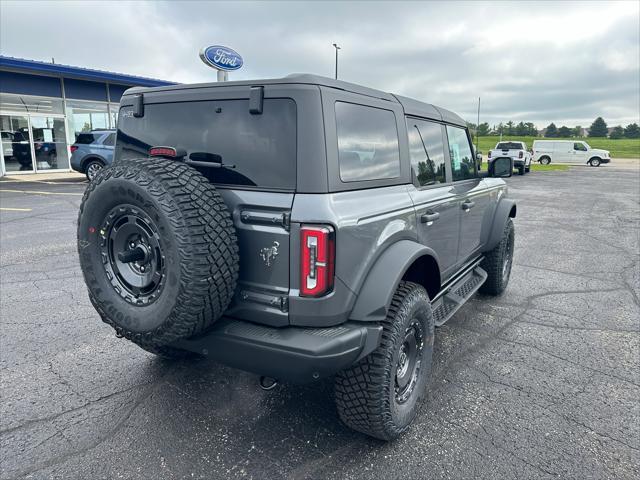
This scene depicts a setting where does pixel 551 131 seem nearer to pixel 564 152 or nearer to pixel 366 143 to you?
pixel 564 152

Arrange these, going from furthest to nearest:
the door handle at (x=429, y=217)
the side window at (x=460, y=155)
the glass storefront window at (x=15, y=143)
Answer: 1. the glass storefront window at (x=15, y=143)
2. the side window at (x=460, y=155)
3. the door handle at (x=429, y=217)

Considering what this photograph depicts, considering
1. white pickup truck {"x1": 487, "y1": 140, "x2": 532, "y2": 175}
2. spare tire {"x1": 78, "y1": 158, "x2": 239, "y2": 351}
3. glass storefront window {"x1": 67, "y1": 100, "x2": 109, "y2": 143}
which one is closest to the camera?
spare tire {"x1": 78, "y1": 158, "x2": 239, "y2": 351}

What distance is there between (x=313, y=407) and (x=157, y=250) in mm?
1499

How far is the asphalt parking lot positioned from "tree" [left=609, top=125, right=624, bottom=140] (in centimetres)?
9687

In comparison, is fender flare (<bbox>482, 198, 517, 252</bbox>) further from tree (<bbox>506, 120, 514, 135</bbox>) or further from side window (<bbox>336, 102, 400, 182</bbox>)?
tree (<bbox>506, 120, 514, 135</bbox>)

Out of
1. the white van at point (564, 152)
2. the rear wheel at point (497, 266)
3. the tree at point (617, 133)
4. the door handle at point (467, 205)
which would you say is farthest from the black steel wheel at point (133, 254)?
the tree at point (617, 133)

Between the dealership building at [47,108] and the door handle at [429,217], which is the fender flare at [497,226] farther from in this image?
the dealership building at [47,108]

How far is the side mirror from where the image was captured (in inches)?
184

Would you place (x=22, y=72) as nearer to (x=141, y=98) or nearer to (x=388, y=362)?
(x=141, y=98)

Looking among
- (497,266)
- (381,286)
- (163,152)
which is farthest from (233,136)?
(497,266)

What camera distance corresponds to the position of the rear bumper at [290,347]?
219 centimetres

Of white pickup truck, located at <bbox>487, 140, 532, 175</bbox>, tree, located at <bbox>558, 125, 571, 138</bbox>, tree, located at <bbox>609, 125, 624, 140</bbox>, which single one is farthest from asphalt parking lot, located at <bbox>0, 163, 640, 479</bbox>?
tree, located at <bbox>609, 125, 624, 140</bbox>

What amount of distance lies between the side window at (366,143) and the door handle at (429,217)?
1.11 feet

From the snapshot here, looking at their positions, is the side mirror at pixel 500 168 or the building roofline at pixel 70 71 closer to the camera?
the side mirror at pixel 500 168
